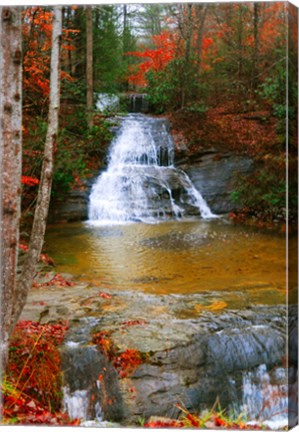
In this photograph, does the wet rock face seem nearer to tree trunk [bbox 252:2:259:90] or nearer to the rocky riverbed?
tree trunk [bbox 252:2:259:90]

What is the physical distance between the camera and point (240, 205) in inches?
147

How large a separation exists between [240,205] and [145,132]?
0.93 metres

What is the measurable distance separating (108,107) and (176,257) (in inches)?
47.4

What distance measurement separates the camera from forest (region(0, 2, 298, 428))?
132 inches

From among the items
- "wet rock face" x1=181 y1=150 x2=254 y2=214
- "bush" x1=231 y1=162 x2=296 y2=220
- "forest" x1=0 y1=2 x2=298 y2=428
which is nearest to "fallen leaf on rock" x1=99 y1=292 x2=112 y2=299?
"forest" x1=0 y1=2 x2=298 y2=428

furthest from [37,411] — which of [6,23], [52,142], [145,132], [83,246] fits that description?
[6,23]

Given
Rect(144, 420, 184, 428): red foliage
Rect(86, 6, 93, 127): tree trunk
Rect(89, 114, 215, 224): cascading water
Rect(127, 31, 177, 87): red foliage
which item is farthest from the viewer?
Rect(89, 114, 215, 224): cascading water

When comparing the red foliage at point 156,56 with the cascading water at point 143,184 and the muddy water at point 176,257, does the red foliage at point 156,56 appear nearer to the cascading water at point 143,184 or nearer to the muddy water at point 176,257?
the cascading water at point 143,184

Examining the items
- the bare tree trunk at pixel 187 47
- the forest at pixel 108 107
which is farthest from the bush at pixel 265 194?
the bare tree trunk at pixel 187 47

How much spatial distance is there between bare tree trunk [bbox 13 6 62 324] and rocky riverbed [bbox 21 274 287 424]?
24 centimetres

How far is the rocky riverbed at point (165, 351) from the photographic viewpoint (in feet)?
10.6

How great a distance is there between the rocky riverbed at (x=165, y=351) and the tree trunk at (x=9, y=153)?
0.77 ft

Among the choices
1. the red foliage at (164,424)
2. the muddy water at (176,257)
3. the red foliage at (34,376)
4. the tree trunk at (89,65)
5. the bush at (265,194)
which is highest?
the tree trunk at (89,65)

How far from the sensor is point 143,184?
389 cm
